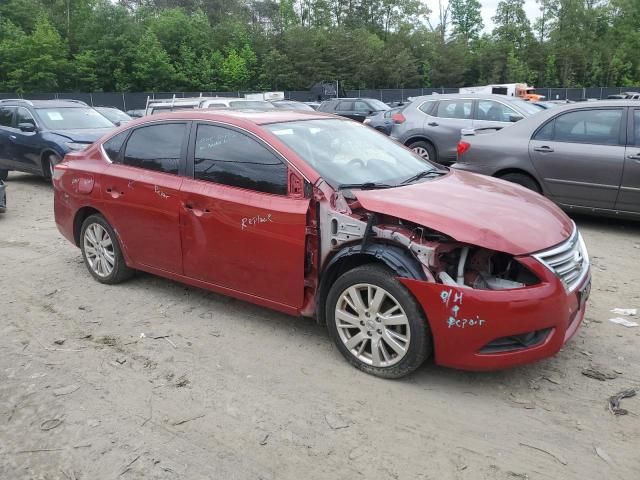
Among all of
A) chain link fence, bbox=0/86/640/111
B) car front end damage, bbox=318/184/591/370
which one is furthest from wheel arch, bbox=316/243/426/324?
chain link fence, bbox=0/86/640/111

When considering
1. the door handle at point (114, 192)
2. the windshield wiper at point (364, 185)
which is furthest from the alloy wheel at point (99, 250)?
the windshield wiper at point (364, 185)

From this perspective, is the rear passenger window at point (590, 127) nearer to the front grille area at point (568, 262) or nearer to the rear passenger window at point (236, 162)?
the front grille area at point (568, 262)

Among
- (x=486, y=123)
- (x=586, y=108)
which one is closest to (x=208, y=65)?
(x=486, y=123)

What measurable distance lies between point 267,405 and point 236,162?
181cm

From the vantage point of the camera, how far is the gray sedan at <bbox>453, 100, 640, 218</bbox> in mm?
6586

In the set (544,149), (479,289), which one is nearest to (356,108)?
(544,149)

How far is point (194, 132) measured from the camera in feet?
15.0

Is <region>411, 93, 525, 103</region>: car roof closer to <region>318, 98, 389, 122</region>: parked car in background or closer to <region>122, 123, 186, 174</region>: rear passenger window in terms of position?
<region>122, 123, 186, 174</region>: rear passenger window

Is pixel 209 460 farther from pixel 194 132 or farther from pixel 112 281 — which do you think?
pixel 112 281

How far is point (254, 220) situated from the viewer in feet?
13.2

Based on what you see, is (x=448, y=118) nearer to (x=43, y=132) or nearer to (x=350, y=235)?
(x=43, y=132)

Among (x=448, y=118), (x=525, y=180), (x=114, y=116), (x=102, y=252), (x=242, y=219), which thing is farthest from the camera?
(x=114, y=116)

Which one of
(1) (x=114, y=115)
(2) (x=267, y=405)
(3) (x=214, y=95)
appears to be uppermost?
(3) (x=214, y=95)

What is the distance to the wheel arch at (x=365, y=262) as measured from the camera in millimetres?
3432
